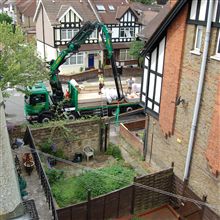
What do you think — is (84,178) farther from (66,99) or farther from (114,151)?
(66,99)

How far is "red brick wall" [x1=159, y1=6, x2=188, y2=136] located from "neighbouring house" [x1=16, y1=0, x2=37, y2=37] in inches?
1507

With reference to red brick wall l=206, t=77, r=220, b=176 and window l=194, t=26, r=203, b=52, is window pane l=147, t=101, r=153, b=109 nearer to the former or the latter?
window l=194, t=26, r=203, b=52

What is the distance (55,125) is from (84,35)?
7.59 metres

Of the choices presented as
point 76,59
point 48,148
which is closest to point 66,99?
point 48,148

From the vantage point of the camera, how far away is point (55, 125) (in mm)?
17875

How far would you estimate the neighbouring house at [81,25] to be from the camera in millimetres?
34406

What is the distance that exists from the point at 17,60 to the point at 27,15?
118 feet

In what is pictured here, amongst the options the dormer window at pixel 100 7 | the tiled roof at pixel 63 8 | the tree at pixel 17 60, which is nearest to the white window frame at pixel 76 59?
the tiled roof at pixel 63 8

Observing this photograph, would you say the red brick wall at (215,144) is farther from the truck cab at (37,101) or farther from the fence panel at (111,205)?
the truck cab at (37,101)

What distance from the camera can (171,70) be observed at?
46.5 feet

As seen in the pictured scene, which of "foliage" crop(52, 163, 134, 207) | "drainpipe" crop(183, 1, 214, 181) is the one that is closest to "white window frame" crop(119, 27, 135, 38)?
"foliage" crop(52, 163, 134, 207)

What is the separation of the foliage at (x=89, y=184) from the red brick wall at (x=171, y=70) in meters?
3.32

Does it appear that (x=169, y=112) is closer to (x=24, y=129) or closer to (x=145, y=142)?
(x=145, y=142)

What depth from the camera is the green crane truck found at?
2139 cm
